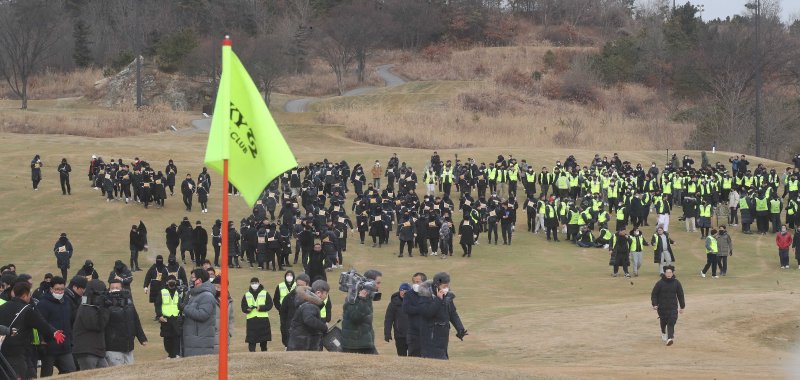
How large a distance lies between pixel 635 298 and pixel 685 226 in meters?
15.1

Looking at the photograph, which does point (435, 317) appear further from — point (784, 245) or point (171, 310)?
point (784, 245)

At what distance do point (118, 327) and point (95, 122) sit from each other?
185ft

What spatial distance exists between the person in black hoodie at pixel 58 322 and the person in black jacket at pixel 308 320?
9.27 ft

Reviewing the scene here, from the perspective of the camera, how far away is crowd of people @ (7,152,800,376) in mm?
13828

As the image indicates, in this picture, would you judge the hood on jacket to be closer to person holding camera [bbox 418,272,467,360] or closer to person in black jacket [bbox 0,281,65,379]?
person holding camera [bbox 418,272,467,360]

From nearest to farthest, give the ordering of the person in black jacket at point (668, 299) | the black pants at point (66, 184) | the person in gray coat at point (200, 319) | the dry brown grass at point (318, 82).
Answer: the person in gray coat at point (200, 319) < the person in black jacket at point (668, 299) < the black pants at point (66, 184) < the dry brown grass at point (318, 82)

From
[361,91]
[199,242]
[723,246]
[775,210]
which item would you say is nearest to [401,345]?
[199,242]

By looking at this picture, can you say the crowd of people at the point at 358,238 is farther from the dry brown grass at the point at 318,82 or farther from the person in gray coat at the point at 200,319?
the dry brown grass at the point at 318,82

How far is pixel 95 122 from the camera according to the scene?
223 ft

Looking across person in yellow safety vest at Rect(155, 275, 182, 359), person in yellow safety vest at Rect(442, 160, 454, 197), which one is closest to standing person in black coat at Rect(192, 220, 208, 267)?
person in yellow safety vest at Rect(155, 275, 182, 359)

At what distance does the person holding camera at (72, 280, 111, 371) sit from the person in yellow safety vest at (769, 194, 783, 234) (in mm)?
29412

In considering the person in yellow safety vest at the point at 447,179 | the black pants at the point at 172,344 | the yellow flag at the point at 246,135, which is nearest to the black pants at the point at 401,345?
the black pants at the point at 172,344

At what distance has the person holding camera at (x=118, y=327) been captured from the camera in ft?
46.1

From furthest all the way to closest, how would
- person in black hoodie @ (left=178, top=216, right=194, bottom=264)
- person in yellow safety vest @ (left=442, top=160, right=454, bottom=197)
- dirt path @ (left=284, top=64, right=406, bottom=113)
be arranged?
dirt path @ (left=284, top=64, right=406, bottom=113) → person in yellow safety vest @ (left=442, top=160, right=454, bottom=197) → person in black hoodie @ (left=178, top=216, right=194, bottom=264)
